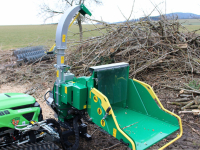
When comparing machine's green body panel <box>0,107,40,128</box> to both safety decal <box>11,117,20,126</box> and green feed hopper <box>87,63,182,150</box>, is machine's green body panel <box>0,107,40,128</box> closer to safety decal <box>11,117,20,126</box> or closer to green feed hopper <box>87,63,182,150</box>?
safety decal <box>11,117,20,126</box>

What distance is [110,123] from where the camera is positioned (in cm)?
248

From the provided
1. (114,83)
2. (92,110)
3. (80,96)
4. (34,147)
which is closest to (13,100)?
(34,147)

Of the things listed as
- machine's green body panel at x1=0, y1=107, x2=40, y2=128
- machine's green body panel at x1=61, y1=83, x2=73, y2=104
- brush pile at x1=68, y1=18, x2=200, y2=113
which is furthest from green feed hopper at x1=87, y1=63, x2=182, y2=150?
brush pile at x1=68, y1=18, x2=200, y2=113

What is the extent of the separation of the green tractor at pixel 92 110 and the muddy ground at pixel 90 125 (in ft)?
1.33

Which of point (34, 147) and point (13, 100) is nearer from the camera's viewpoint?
point (34, 147)

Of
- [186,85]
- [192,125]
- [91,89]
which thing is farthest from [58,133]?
[186,85]

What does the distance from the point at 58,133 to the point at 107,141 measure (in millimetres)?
1249

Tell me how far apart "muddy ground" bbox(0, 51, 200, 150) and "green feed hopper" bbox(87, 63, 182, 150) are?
0.78 metres

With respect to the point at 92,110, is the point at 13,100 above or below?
above

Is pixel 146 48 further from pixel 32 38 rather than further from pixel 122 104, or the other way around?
pixel 32 38

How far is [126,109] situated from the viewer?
11.6 feet

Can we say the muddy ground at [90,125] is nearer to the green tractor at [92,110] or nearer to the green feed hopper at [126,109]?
the green tractor at [92,110]

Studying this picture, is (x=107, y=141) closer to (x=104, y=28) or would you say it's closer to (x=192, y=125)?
(x=192, y=125)

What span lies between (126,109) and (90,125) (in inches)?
50.8
